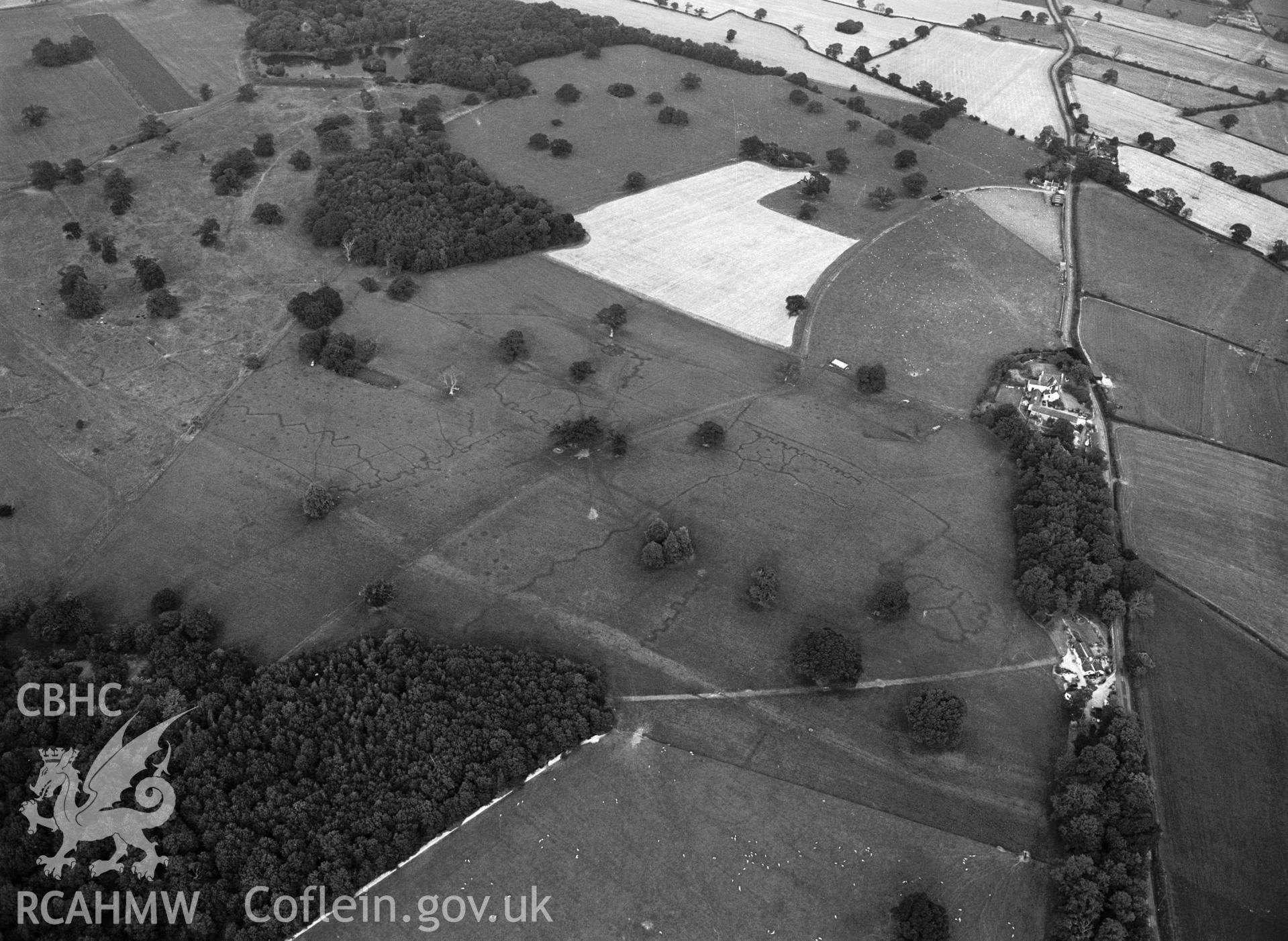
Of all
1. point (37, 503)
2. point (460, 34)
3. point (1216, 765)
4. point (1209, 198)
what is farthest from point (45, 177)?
point (1209, 198)

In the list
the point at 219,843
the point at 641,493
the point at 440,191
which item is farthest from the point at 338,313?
the point at 219,843

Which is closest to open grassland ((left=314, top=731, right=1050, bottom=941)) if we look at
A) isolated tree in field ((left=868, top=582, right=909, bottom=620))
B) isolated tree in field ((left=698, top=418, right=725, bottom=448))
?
isolated tree in field ((left=868, top=582, right=909, bottom=620))

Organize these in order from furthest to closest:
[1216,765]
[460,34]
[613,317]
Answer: [460,34]
[613,317]
[1216,765]

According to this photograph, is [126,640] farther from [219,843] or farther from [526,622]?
[526,622]

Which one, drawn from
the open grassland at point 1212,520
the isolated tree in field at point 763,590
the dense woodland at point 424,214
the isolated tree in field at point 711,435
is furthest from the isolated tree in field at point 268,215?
the open grassland at point 1212,520

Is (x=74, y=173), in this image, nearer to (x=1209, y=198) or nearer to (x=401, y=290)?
(x=401, y=290)

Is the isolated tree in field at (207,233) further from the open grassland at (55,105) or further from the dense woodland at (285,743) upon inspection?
the dense woodland at (285,743)
